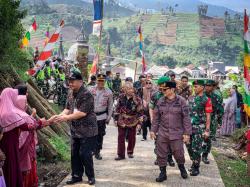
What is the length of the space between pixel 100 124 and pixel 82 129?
2155 mm

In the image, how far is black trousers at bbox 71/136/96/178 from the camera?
245 inches

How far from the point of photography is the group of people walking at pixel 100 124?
515 cm

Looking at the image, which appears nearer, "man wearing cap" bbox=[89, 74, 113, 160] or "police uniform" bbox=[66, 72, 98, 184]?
"police uniform" bbox=[66, 72, 98, 184]

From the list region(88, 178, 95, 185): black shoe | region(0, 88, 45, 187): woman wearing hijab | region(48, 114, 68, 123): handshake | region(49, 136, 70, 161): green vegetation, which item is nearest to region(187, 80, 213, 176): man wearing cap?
region(88, 178, 95, 185): black shoe

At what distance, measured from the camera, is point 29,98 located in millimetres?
8930

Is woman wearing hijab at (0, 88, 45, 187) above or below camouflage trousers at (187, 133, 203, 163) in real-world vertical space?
above

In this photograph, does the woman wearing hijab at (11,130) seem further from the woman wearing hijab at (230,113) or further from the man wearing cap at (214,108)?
the woman wearing hijab at (230,113)

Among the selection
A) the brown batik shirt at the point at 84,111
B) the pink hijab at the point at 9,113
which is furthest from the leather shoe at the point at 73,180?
the pink hijab at the point at 9,113

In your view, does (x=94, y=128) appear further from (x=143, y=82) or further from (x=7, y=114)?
(x=143, y=82)

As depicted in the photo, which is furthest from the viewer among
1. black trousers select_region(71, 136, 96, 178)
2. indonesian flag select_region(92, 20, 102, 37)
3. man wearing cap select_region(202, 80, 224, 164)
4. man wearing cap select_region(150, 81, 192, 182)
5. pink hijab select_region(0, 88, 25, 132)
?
indonesian flag select_region(92, 20, 102, 37)

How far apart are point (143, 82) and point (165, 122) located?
476cm

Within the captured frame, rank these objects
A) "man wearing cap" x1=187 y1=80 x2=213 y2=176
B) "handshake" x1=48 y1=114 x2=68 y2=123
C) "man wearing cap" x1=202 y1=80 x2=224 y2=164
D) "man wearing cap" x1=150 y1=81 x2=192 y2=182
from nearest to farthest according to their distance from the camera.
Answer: "handshake" x1=48 y1=114 x2=68 y2=123 → "man wearing cap" x1=150 y1=81 x2=192 y2=182 → "man wearing cap" x1=187 y1=80 x2=213 y2=176 → "man wearing cap" x1=202 y1=80 x2=224 y2=164

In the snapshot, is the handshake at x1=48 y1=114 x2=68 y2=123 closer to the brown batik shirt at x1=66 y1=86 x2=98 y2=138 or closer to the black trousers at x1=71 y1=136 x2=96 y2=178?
the brown batik shirt at x1=66 y1=86 x2=98 y2=138

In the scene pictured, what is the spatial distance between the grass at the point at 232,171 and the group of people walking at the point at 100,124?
51 cm
